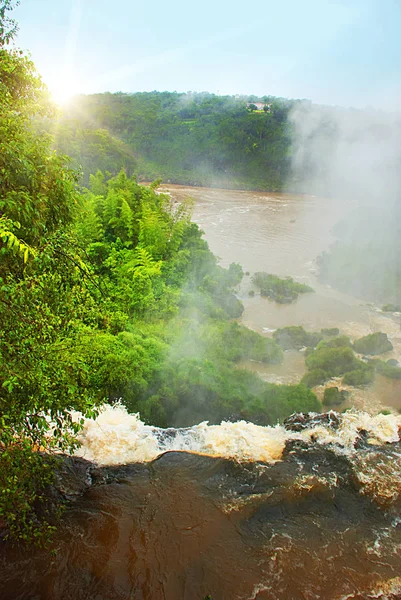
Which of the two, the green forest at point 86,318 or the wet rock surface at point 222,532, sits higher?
the green forest at point 86,318

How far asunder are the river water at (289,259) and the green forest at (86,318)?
1077 mm

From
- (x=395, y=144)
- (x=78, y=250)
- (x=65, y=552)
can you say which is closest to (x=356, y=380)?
(x=65, y=552)

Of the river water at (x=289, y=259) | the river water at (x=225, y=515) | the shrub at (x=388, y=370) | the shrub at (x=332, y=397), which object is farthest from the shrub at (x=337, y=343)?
the river water at (x=225, y=515)

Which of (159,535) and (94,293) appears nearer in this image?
(94,293)

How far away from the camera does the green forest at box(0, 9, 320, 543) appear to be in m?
2.78

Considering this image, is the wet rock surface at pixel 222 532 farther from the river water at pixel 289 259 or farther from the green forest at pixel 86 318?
the river water at pixel 289 259

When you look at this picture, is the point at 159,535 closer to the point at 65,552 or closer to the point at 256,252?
the point at 65,552

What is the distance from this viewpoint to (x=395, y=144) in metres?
33.5

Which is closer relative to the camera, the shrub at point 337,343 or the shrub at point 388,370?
the shrub at point 388,370

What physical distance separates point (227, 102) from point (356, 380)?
215ft

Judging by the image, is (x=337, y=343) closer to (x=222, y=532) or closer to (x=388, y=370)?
(x=388, y=370)

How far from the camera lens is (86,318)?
358cm

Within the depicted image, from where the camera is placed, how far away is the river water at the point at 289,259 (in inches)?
386

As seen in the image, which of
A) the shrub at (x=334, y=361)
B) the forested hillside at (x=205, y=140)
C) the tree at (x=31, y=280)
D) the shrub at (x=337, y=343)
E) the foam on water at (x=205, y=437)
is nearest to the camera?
the tree at (x=31, y=280)
